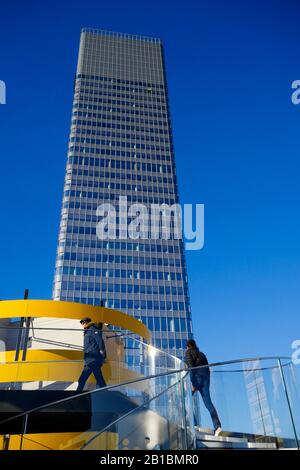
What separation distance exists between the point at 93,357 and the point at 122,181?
7638 centimetres

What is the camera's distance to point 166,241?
79375mm

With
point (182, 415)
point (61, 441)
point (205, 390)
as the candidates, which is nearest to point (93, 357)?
point (61, 441)

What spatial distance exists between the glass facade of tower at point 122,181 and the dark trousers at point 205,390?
61719mm

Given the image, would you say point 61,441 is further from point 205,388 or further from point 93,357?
point 205,388

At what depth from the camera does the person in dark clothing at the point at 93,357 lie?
8750 mm

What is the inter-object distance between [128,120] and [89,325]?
89.5 m

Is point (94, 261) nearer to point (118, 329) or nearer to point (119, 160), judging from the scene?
point (119, 160)

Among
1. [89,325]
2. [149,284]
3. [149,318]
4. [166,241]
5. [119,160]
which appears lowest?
[89,325]

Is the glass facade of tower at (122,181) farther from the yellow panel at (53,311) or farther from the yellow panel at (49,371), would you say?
the yellow panel at (49,371)

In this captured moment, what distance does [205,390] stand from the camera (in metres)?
7.09

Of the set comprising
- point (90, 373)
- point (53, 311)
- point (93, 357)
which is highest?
point (53, 311)

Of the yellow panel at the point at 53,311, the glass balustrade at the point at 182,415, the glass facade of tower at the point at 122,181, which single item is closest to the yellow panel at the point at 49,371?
the glass balustrade at the point at 182,415
